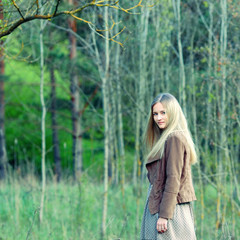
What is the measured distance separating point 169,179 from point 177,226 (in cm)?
33

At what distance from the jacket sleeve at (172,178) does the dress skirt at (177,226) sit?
9cm

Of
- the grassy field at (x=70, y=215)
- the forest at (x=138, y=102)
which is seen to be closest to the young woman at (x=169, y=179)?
the forest at (x=138, y=102)

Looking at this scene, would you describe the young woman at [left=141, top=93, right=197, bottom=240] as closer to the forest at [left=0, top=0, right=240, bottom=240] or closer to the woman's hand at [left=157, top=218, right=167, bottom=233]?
the woman's hand at [left=157, top=218, right=167, bottom=233]

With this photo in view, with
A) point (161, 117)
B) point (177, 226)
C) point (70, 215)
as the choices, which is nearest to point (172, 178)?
point (177, 226)

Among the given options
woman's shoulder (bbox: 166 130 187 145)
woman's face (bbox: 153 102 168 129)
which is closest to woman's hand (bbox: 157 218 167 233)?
woman's shoulder (bbox: 166 130 187 145)

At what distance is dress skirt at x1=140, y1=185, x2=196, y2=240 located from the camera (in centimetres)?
297

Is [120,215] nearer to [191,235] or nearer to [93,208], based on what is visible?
[93,208]

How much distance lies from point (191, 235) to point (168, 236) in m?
0.17

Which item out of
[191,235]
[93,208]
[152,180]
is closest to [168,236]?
[191,235]

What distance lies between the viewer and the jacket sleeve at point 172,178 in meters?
2.91

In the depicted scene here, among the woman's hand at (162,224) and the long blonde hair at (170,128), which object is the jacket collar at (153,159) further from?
the woman's hand at (162,224)

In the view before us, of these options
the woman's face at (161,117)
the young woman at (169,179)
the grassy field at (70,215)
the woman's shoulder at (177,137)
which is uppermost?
the woman's face at (161,117)

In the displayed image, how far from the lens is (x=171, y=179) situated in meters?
2.91

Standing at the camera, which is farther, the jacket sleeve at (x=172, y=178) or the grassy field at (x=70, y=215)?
the grassy field at (x=70, y=215)
